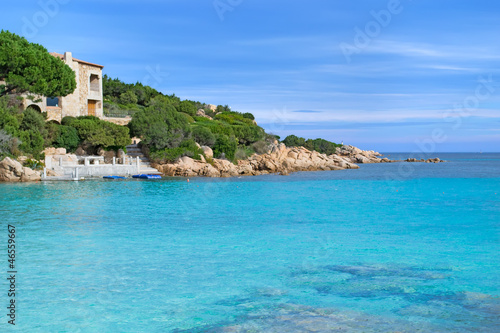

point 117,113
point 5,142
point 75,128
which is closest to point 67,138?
point 75,128

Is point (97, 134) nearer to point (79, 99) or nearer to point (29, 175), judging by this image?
point (79, 99)

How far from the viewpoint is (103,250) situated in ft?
47.5

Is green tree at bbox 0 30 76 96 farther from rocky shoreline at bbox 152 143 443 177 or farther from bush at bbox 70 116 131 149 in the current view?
rocky shoreline at bbox 152 143 443 177

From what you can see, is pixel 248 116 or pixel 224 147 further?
pixel 248 116

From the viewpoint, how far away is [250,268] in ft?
41.3

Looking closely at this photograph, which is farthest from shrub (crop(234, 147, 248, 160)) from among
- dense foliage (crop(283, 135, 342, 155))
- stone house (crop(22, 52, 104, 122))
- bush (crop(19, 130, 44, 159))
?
dense foliage (crop(283, 135, 342, 155))

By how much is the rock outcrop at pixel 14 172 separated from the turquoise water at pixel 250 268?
12.5 metres

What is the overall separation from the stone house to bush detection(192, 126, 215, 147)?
1232 cm

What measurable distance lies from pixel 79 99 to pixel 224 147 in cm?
1787

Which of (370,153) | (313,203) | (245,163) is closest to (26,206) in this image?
(313,203)

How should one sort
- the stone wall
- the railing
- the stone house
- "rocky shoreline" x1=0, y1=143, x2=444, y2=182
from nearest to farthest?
"rocky shoreline" x1=0, y1=143, x2=444, y2=182 < the stone house < the stone wall < the railing

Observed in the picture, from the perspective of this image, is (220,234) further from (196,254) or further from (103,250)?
(103,250)

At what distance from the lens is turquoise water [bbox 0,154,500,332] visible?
344 inches

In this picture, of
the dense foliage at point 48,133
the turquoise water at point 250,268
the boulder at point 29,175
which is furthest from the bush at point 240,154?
the turquoise water at point 250,268
